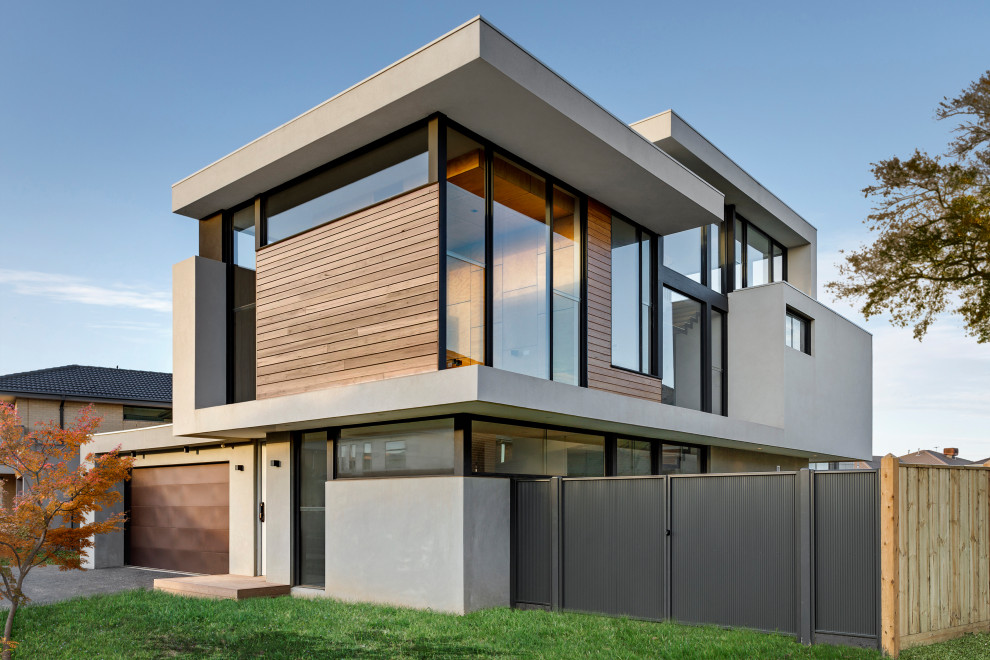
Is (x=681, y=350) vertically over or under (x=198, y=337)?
under

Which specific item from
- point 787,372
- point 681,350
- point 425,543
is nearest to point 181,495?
point 425,543

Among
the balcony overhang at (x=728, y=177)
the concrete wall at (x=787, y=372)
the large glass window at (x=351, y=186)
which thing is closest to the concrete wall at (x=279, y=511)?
the large glass window at (x=351, y=186)

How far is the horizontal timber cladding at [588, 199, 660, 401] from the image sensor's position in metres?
13.3

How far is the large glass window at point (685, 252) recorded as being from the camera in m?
17.2

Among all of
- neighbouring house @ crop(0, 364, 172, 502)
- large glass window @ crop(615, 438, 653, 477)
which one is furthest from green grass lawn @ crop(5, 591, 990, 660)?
neighbouring house @ crop(0, 364, 172, 502)

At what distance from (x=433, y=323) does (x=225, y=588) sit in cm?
620

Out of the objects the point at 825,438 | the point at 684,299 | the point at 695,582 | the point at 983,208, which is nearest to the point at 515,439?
the point at 695,582

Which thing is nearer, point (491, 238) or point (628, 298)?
point (491, 238)

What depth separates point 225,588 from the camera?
13.1 meters

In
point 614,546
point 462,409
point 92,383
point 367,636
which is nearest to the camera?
point 367,636

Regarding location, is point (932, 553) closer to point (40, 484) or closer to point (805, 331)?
point (40, 484)

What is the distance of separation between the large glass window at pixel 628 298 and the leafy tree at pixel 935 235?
5.06 meters

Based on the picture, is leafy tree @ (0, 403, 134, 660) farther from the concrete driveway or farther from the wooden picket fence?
the wooden picket fence

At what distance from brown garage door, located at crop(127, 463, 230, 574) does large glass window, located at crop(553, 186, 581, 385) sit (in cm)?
866
